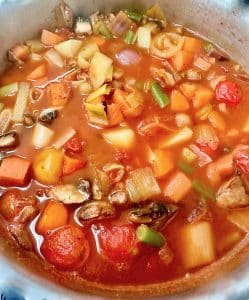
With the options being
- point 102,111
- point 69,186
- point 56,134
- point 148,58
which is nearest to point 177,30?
point 148,58

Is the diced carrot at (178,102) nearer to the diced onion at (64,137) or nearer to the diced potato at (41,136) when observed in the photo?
the diced onion at (64,137)

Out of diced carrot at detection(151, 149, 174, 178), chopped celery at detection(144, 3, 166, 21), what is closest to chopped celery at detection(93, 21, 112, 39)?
chopped celery at detection(144, 3, 166, 21)

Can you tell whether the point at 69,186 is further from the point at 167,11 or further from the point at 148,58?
the point at 167,11

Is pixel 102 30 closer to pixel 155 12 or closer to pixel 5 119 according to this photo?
pixel 155 12

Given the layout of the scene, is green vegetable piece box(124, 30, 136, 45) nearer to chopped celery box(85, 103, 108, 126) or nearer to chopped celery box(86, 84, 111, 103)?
chopped celery box(86, 84, 111, 103)

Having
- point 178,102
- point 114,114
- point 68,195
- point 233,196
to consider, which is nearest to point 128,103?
point 114,114

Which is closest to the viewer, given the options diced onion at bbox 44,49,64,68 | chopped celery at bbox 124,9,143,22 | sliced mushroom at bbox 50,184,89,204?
sliced mushroom at bbox 50,184,89,204
